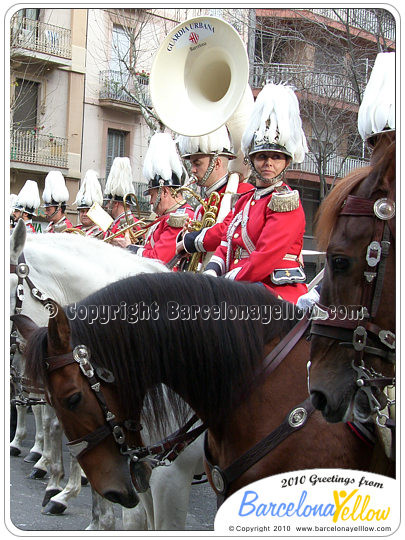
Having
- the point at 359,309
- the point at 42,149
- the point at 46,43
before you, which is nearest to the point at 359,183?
the point at 359,309

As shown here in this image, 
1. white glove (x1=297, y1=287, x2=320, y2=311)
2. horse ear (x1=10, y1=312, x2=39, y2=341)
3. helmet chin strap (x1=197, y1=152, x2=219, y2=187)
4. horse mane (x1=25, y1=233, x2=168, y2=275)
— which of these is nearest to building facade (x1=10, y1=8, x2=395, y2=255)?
helmet chin strap (x1=197, y1=152, x2=219, y2=187)

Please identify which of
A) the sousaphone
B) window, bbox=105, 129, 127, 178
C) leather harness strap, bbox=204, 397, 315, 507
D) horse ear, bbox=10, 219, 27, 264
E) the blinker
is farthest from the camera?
window, bbox=105, 129, 127, 178

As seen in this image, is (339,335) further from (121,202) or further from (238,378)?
(121,202)

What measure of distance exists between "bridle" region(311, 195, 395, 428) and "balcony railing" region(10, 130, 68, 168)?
7.77 meters

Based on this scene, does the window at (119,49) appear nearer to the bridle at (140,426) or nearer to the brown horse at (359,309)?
the bridle at (140,426)

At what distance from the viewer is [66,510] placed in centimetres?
580

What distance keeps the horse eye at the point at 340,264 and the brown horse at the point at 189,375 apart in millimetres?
656

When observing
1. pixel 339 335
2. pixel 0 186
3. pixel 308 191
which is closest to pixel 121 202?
pixel 308 191

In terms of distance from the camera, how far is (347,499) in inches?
97.6

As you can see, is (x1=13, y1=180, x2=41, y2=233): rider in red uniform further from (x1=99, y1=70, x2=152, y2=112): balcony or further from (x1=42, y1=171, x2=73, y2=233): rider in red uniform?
(x1=99, y1=70, x2=152, y2=112): balcony

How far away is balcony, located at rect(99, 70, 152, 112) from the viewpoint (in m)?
12.9

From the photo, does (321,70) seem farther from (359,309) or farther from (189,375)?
(359,309)

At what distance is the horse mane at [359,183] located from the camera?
2383 millimetres

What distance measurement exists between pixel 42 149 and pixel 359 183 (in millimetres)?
8662
